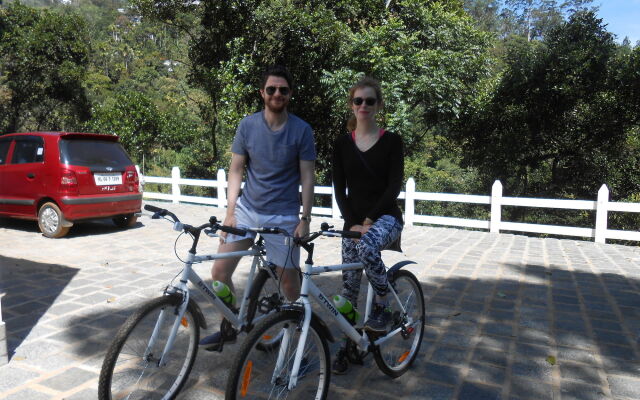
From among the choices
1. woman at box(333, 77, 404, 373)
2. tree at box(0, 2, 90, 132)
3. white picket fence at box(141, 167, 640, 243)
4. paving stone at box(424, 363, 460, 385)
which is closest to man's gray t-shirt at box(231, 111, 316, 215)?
woman at box(333, 77, 404, 373)

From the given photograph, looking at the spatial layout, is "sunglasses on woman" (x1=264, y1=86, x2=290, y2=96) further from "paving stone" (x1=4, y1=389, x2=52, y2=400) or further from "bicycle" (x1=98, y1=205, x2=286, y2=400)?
"paving stone" (x1=4, y1=389, x2=52, y2=400)

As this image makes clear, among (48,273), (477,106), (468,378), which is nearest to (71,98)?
(477,106)

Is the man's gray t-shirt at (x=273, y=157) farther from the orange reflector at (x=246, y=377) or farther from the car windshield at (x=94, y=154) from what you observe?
the car windshield at (x=94, y=154)

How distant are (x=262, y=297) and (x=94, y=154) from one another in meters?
6.44

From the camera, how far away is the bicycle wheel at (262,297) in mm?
3160

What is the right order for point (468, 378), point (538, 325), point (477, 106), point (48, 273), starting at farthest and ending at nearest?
point (477, 106)
point (48, 273)
point (538, 325)
point (468, 378)

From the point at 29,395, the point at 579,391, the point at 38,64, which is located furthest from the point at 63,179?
the point at 38,64

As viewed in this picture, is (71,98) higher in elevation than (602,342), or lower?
higher

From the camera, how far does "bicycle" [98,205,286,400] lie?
247 cm

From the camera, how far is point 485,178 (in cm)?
2020

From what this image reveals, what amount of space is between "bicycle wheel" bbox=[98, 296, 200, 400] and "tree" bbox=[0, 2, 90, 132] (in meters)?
24.6

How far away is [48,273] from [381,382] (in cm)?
A: 458

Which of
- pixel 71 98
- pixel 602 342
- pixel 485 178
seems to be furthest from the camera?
pixel 71 98

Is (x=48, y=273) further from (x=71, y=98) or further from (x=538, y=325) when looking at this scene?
(x=71, y=98)
